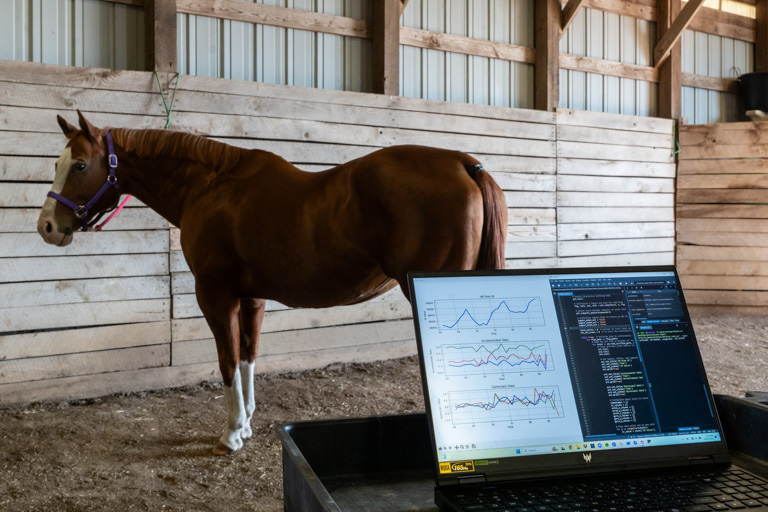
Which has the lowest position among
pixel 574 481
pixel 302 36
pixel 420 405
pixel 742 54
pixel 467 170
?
pixel 420 405

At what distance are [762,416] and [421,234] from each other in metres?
1.62

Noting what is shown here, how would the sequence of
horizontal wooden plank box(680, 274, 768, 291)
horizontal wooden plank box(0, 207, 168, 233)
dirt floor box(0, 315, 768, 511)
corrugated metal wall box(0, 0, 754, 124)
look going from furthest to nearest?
horizontal wooden plank box(680, 274, 768, 291) → corrugated metal wall box(0, 0, 754, 124) → horizontal wooden plank box(0, 207, 168, 233) → dirt floor box(0, 315, 768, 511)

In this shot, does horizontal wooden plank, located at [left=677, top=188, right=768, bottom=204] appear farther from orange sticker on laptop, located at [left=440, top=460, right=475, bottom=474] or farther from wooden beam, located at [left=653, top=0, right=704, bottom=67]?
orange sticker on laptop, located at [left=440, top=460, right=475, bottom=474]

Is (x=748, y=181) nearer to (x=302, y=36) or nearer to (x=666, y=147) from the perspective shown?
(x=666, y=147)

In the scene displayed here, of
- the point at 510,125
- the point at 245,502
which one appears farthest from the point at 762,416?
the point at 510,125

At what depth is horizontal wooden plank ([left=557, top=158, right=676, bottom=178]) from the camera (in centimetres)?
545

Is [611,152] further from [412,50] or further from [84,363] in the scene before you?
[84,363]

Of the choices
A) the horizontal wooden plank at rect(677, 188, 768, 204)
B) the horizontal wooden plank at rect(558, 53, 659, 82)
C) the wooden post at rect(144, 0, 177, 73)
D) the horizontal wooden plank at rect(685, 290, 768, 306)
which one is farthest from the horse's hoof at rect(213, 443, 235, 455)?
the horizontal wooden plank at rect(677, 188, 768, 204)

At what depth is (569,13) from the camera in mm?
5348

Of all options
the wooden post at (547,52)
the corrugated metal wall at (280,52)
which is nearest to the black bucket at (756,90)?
the wooden post at (547,52)

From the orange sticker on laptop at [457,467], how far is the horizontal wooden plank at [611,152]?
16.2ft

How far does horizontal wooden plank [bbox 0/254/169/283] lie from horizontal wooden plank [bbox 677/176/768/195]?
487 cm

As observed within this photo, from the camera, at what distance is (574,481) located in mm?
784

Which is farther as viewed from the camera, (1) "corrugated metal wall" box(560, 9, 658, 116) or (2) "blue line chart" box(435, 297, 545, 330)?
(1) "corrugated metal wall" box(560, 9, 658, 116)
